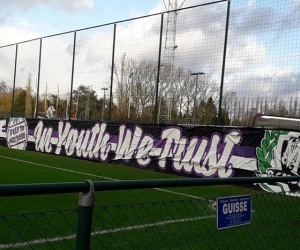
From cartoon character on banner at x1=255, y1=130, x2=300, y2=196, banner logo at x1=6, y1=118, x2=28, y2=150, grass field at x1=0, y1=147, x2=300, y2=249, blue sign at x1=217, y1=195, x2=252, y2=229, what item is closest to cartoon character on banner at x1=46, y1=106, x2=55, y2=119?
banner logo at x1=6, y1=118, x2=28, y2=150

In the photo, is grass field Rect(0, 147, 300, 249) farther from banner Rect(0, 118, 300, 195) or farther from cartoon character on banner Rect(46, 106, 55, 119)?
cartoon character on banner Rect(46, 106, 55, 119)

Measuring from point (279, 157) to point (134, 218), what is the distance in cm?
579

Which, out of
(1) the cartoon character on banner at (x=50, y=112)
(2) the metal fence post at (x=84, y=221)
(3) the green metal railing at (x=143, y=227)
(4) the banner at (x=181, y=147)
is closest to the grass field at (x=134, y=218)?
(3) the green metal railing at (x=143, y=227)

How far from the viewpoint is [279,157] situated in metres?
11.3

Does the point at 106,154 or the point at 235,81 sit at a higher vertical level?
the point at 235,81

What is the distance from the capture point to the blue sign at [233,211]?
9.25 ft

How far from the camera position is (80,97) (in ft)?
72.8

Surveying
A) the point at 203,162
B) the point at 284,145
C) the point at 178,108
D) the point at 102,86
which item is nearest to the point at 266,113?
the point at 284,145

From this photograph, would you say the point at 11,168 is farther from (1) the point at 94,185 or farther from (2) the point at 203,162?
(1) the point at 94,185

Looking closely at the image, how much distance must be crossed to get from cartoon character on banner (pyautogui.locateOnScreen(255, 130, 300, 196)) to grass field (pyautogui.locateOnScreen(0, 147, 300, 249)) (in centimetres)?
83

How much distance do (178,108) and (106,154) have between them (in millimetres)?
4128

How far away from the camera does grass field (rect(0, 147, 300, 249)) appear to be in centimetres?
446

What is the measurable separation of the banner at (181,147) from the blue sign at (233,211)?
6.95 m

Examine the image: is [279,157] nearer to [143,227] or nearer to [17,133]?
[143,227]
